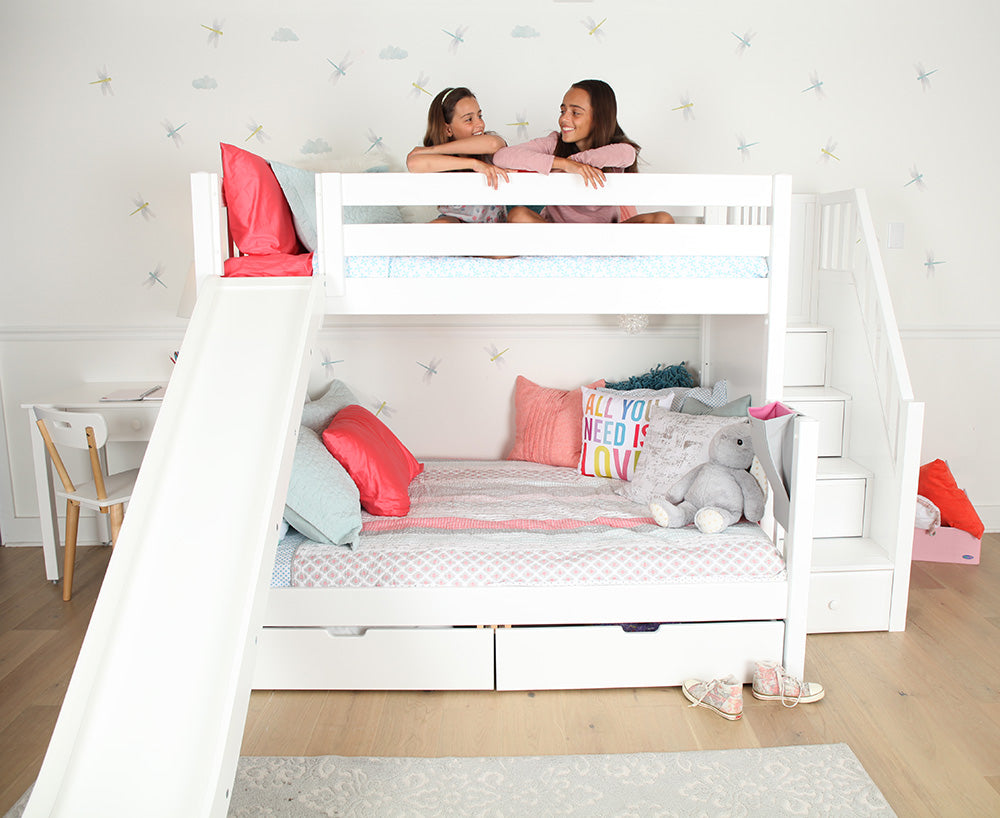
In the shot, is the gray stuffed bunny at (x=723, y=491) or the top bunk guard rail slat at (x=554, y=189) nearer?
the top bunk guard rail slat at (x=554, y=189)

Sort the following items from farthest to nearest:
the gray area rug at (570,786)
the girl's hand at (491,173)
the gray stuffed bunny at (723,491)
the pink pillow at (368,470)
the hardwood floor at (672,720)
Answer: the pink pillow at (368,470) < the gray stuffed bunny at (723,491) < the girl's hand at (491,173) < the hardwood floor at (672,720) < the gray area rug at (570,786)

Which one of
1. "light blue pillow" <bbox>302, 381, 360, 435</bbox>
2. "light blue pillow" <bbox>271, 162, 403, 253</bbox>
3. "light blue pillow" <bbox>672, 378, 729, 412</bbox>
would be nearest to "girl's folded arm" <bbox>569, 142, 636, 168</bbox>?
"light blue pillow" <bbox>271, 162, 403, 253</bbox>

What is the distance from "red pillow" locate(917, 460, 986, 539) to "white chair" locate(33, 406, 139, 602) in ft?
9.97

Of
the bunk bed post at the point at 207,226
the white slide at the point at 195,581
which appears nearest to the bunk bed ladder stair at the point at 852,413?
the white slide at the point at 195,581

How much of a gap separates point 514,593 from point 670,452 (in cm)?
78

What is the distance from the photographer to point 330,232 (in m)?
2.24

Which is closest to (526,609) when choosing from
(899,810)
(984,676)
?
(899,810)

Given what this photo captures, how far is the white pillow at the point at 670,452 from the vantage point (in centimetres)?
262

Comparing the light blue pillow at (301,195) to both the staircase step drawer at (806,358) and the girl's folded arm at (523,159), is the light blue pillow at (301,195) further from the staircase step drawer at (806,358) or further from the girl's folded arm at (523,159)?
the staircase step drawer at (806,358)

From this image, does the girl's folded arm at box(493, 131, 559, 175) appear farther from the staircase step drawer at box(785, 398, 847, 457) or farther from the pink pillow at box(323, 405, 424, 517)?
the staircase step drawer at box(785, 398, 847, 457)

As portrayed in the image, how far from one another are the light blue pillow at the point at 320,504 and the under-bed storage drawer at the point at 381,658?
0.88 feet

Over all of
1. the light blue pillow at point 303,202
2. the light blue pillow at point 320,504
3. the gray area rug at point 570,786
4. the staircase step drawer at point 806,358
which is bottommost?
the gray area rug at point 570,786

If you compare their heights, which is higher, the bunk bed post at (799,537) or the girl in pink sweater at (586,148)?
the girl in pink sweater at (586,148)

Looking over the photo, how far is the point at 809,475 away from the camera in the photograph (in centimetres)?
219
